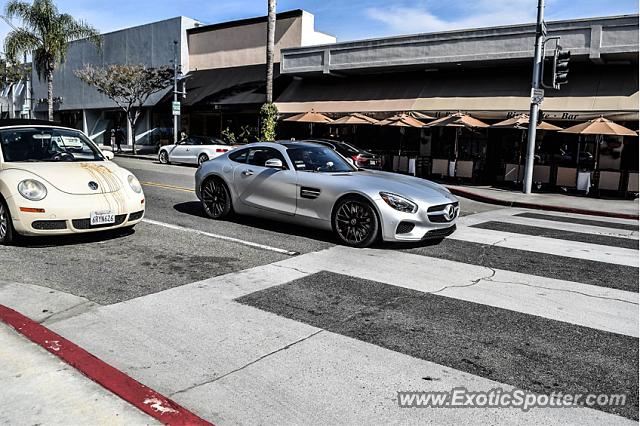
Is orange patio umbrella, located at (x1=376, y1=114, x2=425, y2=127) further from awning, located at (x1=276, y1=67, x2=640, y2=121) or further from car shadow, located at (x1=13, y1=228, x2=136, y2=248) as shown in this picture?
car shadow, located at (x1=13, y1=228, x2=136, y2=248)

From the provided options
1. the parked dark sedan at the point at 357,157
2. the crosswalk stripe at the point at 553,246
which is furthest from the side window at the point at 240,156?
the parked dark sedan at the point at 357,157

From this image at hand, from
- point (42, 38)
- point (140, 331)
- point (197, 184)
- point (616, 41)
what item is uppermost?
point (42, 38)

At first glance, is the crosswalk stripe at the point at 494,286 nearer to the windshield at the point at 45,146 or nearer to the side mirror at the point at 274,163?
the side mirror at the point at 274,163

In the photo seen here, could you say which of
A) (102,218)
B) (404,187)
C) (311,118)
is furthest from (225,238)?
(311,118)

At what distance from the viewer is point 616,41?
57.2 feet

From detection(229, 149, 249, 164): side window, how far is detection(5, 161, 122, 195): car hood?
2.15 metres

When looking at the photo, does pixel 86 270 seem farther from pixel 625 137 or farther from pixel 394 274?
pixel 625 137

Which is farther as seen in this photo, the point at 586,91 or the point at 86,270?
the point at 586,91

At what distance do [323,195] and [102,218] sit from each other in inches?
118

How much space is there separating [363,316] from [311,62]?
72.7 feet

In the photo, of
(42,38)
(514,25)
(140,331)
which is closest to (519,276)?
(140,331)

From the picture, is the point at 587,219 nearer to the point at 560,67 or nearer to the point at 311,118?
the point at 560,67

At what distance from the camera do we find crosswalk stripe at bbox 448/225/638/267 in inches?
302

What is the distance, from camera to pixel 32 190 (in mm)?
6492
